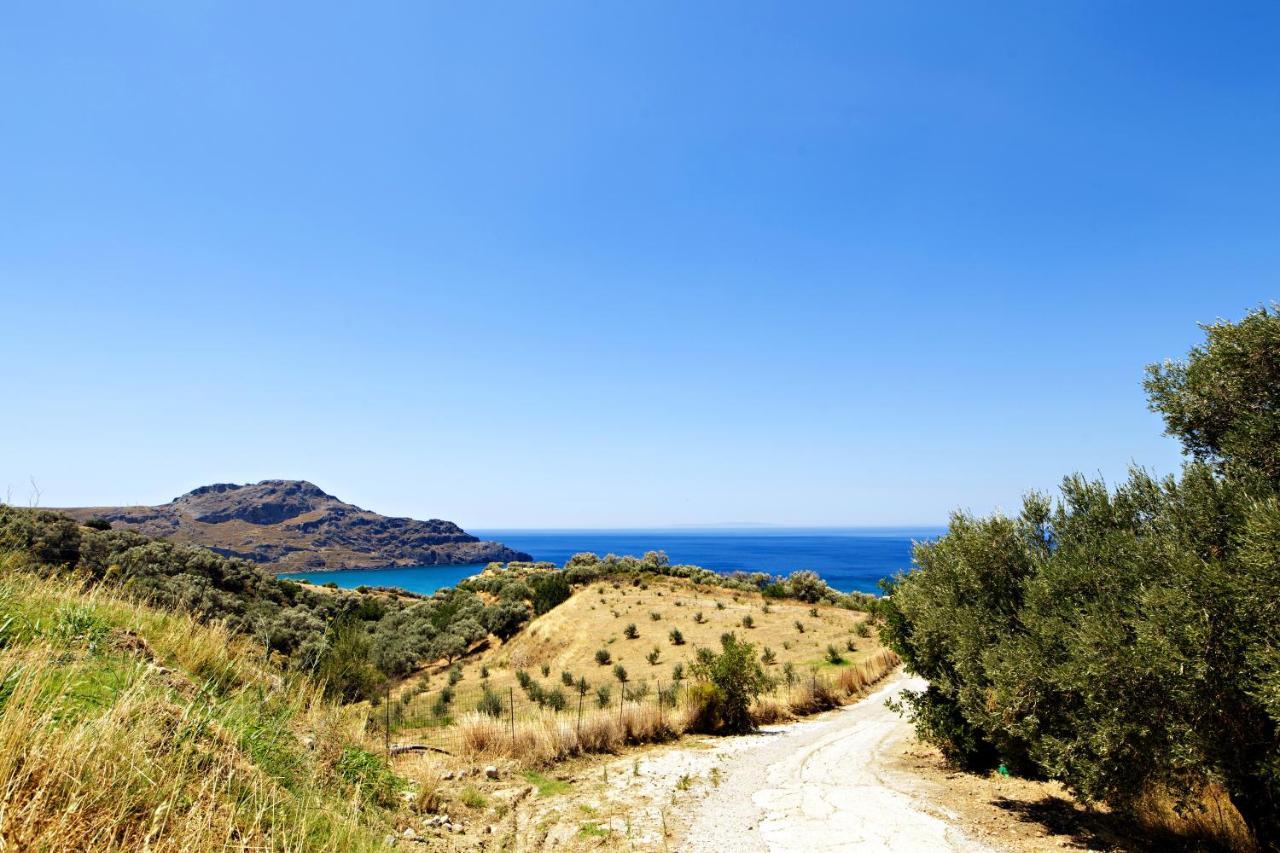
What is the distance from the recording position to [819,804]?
1236 cm

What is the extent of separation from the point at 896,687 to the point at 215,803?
30.0 metres

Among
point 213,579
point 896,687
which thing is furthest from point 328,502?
point 896,687

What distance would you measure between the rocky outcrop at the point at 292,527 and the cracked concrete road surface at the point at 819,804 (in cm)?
11540

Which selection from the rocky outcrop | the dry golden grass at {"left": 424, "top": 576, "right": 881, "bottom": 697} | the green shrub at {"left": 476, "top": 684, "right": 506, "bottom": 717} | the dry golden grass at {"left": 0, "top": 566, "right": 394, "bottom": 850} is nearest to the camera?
the dry golden grass at {"left": 0, "top": 566, "right": 394, "bottom": 850}

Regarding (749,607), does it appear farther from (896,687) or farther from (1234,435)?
(1234,435)

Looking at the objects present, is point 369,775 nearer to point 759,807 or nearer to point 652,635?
point 759,807

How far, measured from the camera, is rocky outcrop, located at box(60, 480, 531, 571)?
115312mm

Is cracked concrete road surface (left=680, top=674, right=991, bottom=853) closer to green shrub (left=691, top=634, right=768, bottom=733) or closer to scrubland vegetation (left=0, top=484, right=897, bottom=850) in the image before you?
green shrub (left=691, top=634, right=768, bottom=733)

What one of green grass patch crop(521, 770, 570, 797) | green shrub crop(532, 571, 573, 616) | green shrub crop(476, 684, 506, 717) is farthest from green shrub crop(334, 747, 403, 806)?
green shrub crop(532, 571, 573, 616)

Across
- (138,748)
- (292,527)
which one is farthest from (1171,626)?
(292,527)

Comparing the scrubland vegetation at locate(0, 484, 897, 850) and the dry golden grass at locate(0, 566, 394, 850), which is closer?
the dry golden grass at locate(0, 566, 394, 850)

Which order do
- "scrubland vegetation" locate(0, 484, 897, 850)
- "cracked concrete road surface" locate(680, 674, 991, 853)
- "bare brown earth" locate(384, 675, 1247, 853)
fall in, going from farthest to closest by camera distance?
"cracked concrete road surface" locate(680, 674, 991, 853)
"bare brown earth" locate(384, 675, 1247, 853)
"scrubland vegetation" locate(0, 484, 897, 850)

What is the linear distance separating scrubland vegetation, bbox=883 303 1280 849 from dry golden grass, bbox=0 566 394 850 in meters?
10.1

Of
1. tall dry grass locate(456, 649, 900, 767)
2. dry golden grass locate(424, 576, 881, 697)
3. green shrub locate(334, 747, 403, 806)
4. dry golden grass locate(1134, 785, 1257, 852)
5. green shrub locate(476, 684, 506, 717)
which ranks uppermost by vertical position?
green shrub locate(334, 747, 403, 806)
